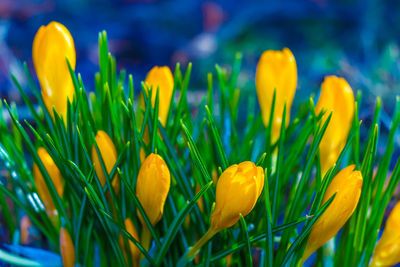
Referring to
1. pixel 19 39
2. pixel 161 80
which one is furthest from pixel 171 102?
pixel 19 39

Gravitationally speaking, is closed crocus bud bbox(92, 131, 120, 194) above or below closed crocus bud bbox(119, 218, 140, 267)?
above

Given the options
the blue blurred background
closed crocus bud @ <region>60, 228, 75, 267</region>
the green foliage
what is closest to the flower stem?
the green foliage

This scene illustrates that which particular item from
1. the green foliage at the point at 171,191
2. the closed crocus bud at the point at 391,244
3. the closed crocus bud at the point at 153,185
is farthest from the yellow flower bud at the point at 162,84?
the closed crocus bud at the point at 391,244

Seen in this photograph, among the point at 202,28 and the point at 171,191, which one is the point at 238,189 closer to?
the point at 171,191

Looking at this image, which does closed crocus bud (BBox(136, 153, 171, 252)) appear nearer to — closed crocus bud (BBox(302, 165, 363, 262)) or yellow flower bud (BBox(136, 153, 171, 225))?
yellow flower bud (BBox(136, 153, 171, 225))

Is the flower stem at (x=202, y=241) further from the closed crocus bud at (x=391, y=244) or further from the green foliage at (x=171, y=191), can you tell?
the closed crocus bud at (x=391, y=244)

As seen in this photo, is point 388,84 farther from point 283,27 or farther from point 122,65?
point 122,65
